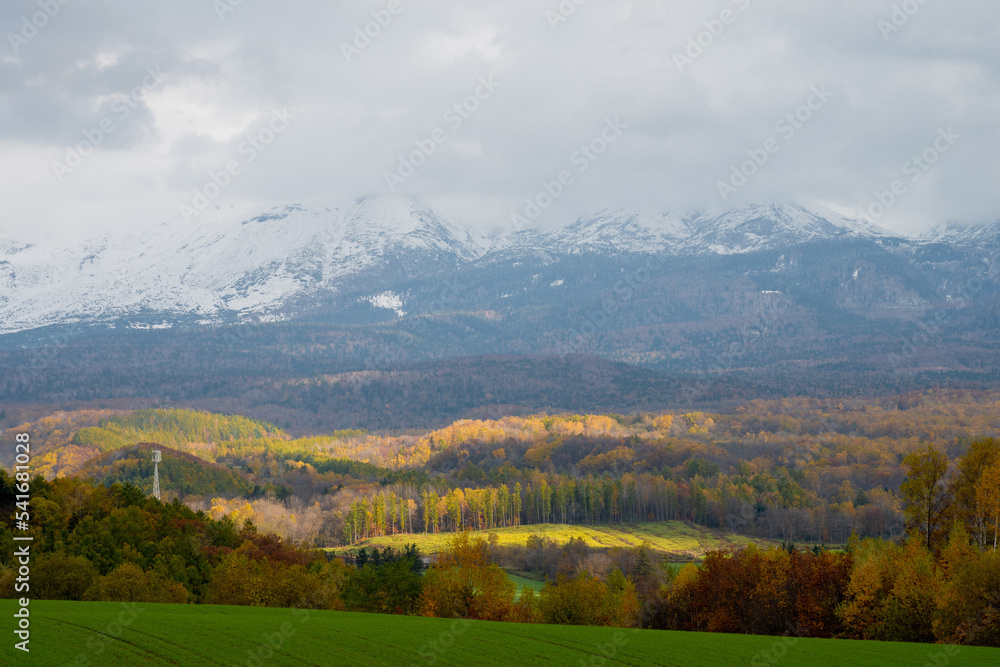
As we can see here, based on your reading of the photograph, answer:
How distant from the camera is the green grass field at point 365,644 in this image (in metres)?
40.2

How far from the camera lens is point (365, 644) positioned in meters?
46.0

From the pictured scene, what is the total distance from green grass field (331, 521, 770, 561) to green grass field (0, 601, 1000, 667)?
95695mm

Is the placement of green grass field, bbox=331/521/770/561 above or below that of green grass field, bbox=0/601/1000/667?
below

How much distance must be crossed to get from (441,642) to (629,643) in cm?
1140

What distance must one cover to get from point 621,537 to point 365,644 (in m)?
127

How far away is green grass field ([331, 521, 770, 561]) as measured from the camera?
508ft

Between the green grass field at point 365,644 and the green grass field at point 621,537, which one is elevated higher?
the green grass field at point 365,644

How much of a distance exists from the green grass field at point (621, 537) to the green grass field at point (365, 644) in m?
95.7

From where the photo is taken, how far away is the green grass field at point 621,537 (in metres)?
155

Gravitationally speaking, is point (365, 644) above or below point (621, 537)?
above

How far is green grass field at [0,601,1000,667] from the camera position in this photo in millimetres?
40219

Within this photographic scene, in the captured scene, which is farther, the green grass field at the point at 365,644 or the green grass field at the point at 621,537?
the green grass field at the point at 621,537

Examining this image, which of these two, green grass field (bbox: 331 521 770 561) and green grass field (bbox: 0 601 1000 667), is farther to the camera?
green grass field (bbox: 331 521 770 561)

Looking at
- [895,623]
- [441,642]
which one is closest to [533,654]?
[441,642]
